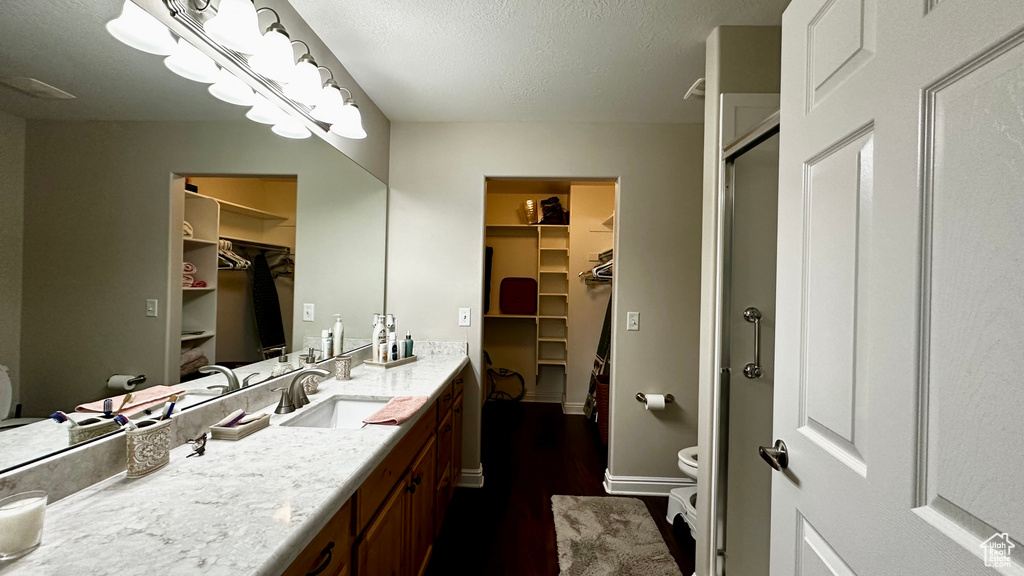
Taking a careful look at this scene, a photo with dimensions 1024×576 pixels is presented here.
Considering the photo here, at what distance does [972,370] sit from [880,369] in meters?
0.15

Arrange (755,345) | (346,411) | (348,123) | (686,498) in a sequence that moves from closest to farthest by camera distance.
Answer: (755,345) → (346,411) → (348,123) → (686,498)

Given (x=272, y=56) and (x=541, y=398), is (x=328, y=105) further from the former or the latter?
(x=541, y=398)

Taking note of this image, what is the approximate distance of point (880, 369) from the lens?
0.66m

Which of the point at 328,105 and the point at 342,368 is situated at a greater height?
the point at 328,105

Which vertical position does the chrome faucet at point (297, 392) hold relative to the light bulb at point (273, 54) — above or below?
below

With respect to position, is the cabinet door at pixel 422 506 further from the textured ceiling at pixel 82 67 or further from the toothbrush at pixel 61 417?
the textured ceiling at pixel 82 67

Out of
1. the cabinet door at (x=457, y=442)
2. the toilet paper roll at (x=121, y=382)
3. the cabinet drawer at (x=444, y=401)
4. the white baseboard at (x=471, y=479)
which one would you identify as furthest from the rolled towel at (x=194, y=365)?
the white baseboard at (x=471, y=479)

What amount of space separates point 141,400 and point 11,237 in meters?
0.48

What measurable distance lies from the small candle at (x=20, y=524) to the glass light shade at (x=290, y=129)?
132 centimetres

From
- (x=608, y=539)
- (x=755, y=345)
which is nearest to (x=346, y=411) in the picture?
(x=608, y=539)

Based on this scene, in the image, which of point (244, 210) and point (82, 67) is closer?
point (82, 67)

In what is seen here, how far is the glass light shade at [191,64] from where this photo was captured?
1137mm

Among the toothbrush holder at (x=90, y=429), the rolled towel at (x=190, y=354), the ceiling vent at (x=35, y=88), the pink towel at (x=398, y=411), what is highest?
the ceiling vent at (x=35, y=88)

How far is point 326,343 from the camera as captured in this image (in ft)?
6.75
